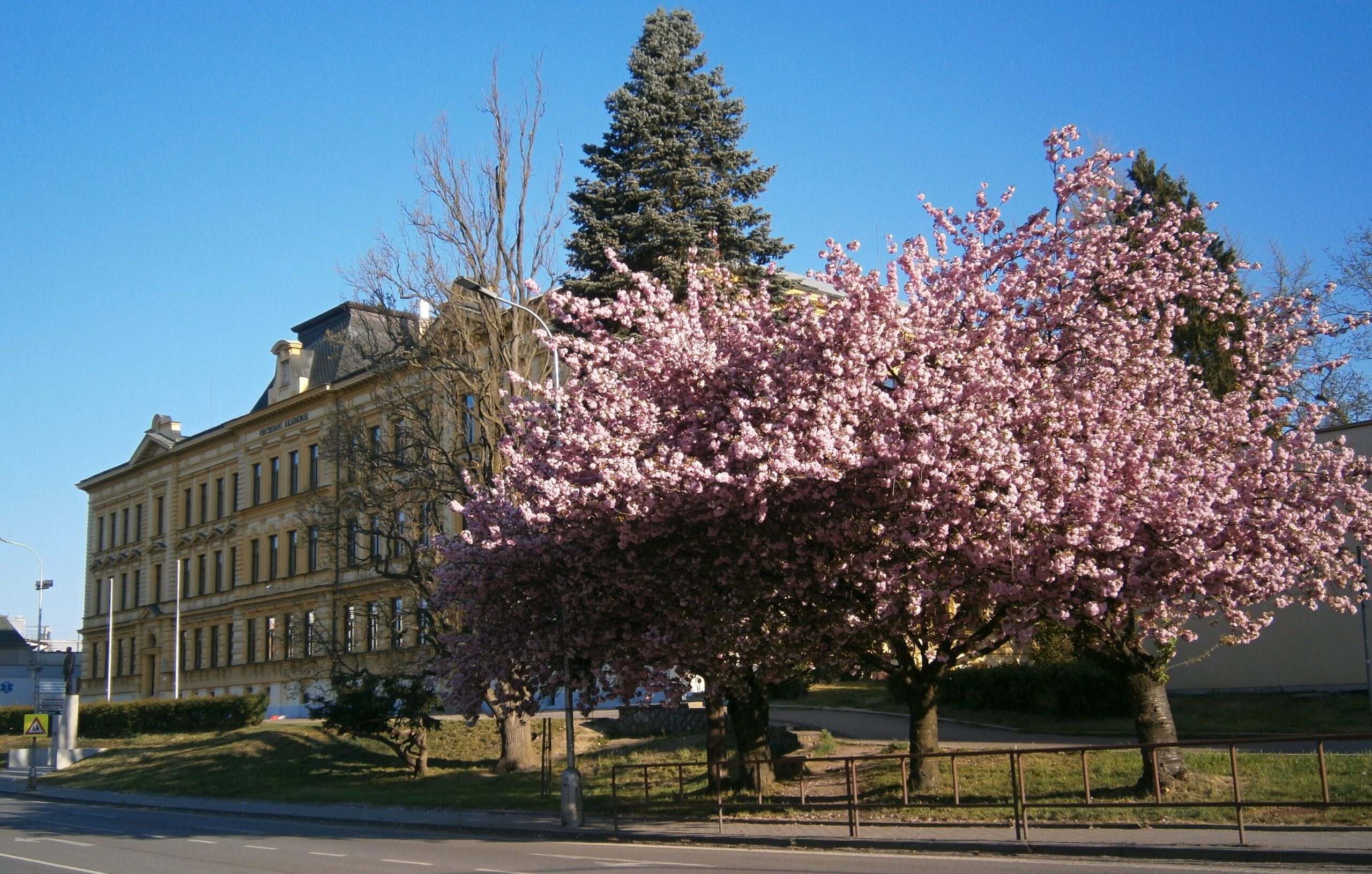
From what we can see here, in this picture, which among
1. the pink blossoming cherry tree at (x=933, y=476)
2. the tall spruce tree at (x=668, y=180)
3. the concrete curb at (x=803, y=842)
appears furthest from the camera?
the tall spruce tree at (x=668, y=180)

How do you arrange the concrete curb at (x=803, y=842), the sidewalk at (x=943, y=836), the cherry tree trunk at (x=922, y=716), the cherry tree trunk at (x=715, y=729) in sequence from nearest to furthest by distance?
the concrete curb at (x=803, y=842), the sidewalk at (x=943, y=836), the cherry tree trunk at (x=922, y=716), the cherry tree trunk at (x=715, y=729)

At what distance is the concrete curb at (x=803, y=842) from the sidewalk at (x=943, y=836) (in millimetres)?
11

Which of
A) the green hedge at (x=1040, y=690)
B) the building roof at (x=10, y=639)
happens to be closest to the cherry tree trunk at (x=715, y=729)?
the green hedge at (x=1040, y=690)

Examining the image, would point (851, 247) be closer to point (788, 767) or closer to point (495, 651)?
point (495, 651)

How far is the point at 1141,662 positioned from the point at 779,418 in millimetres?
6169

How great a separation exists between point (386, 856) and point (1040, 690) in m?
15.9

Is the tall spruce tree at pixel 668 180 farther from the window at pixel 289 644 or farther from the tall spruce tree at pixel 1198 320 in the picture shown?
the window at pixel 289 644

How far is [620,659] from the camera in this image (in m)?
18.5

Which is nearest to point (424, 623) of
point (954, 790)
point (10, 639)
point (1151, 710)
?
point (954, 790)

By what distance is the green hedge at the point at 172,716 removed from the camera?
43.5 metres

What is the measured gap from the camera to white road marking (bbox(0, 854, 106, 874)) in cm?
1525

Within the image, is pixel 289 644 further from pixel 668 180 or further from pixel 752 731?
pixel 752 731

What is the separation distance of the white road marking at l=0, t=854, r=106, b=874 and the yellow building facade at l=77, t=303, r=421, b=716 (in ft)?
91.3

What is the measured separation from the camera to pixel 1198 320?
2956cm
